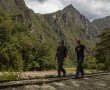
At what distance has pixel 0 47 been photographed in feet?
174

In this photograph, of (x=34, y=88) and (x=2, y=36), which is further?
(x=2, y=36)

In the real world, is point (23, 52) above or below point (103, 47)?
below

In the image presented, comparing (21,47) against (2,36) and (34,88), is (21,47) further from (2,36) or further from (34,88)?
(34,88)

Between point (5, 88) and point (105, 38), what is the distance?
2006 inches

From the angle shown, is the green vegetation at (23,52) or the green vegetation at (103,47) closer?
the green vegetation at (23,52)

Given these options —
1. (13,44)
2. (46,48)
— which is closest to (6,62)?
(13,44)

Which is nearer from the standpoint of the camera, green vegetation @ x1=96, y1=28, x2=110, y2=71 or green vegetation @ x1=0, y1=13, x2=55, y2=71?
green vegetation @ x1=0, y1=13, x2=55, y2=71

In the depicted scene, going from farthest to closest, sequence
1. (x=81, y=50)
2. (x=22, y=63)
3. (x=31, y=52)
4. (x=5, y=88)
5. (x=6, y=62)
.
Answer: (x=31, y=52), (x=22, y=63), (x=6, y=62), (x=81, y=50), (x=5, y=88)

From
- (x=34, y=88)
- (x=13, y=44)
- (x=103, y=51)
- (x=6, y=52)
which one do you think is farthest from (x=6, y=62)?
(x=34, y=88)

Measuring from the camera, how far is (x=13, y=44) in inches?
2253

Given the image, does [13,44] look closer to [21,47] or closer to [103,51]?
[21,47]

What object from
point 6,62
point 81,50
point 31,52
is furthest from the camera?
point 31,52

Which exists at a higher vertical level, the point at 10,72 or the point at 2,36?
the point at 2,36

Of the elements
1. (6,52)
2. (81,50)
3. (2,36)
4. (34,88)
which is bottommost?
(34,88)
